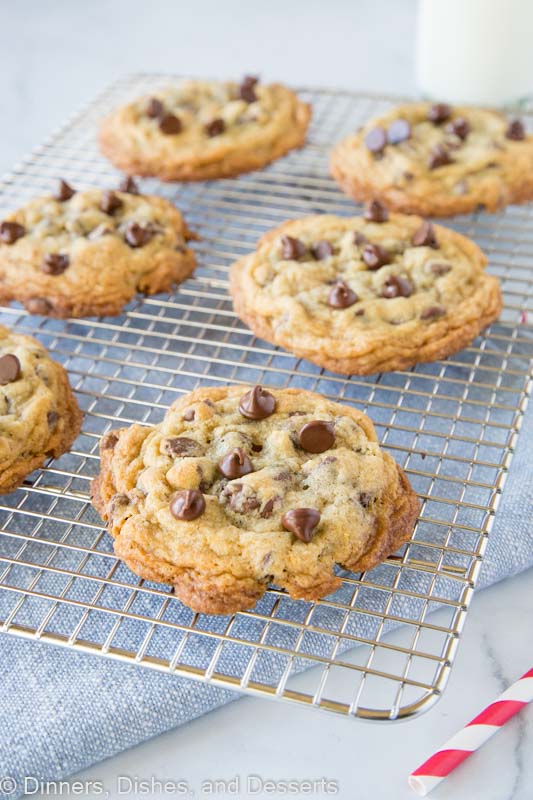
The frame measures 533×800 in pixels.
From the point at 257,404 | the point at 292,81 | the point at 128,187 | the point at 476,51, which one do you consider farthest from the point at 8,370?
the point at 292,81

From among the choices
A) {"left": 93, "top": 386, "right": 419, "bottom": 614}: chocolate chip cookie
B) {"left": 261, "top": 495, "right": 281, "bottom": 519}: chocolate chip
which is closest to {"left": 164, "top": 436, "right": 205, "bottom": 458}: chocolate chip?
{"left": 93, "top": 386, "right": 419, "bottom": 614}: chocolate chip cookie

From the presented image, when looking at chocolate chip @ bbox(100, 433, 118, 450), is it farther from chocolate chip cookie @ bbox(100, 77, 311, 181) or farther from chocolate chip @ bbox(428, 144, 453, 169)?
chocolate chip @ bbox(428, 144, 453, 169)

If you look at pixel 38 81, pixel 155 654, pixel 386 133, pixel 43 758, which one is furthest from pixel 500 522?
pixel 38 81

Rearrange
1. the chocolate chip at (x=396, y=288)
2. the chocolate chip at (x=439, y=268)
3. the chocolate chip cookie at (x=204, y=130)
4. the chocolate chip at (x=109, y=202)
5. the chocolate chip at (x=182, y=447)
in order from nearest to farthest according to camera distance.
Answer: the chocolate chip at (x=182, y=447) → the chocolate chip at (x=396, y=288) → the chocolate chip at (x=439, y=268) → the chocolate chip at (x=109, y=202) → the chocolate chip cookie at (x=204, y=130)

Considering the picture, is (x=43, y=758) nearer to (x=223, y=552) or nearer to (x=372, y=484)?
(x=223, y=552)

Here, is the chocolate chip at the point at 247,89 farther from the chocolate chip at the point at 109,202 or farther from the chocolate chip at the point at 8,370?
the chocolate chip at the point at 8,370

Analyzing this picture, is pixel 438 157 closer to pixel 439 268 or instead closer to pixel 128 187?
pixel 439 268

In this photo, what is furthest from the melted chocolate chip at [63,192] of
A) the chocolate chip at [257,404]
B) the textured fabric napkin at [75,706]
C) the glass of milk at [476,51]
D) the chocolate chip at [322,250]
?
the glass of milk at [476,51]
